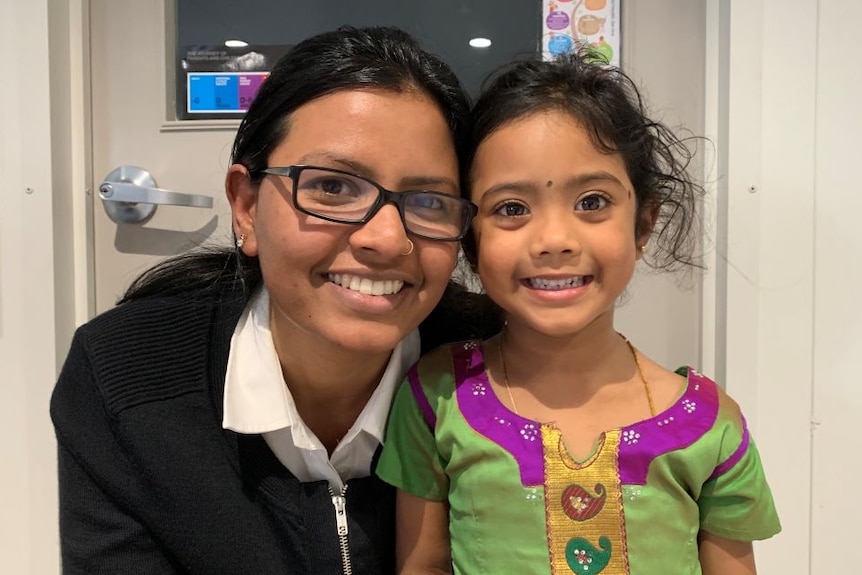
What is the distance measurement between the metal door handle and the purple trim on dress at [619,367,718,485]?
97 centimetres

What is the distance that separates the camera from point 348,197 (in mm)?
752

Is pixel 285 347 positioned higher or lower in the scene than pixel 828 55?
lower

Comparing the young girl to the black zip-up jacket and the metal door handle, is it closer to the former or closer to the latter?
the black zip-up jacket

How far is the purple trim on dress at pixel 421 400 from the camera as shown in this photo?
845mm

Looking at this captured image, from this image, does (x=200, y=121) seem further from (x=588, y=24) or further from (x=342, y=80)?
(x=588, y=24)

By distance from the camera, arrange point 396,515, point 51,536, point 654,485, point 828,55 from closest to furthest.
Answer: point 654,485 < point 396,515 < point 828,55 < point 51,536

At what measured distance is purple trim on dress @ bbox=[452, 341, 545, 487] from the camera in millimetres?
776

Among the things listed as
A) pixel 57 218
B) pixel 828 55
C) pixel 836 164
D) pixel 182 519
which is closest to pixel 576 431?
pixel 182 519

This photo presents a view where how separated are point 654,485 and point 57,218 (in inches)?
48.7

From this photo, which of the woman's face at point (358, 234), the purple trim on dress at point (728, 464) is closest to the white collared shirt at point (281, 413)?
the woman's face at point (358, 234)

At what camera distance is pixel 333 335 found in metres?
0.77

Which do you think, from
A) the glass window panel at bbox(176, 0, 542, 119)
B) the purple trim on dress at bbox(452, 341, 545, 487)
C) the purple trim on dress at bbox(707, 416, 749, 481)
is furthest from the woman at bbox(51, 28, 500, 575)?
the glass window panel at bbox(176, 0, 542, 119)

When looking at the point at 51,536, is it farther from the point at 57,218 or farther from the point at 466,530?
the point at 466,530

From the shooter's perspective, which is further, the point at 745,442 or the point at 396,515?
the point at 396,515
